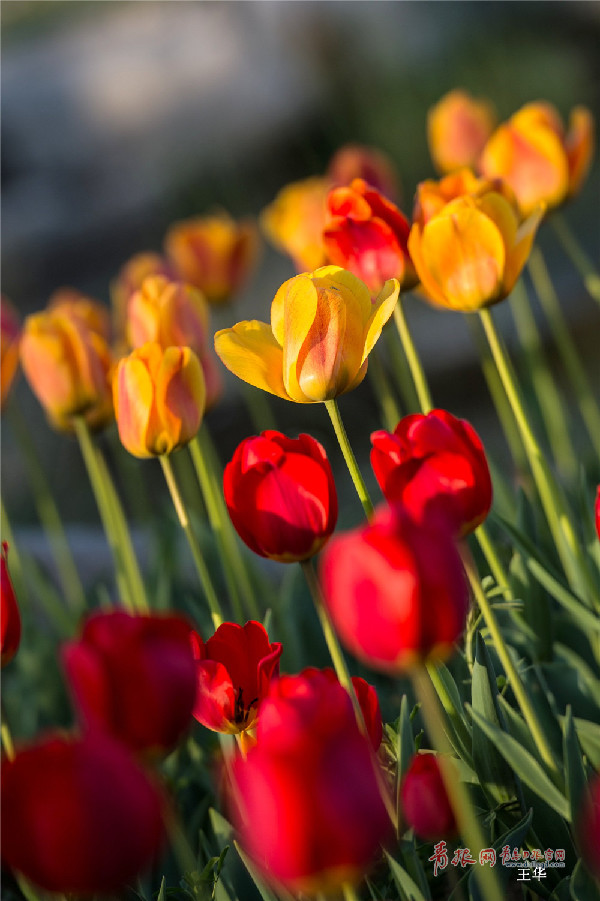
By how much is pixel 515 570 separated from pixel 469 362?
2.73 meters

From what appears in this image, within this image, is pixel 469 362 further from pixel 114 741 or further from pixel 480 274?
pixel 114 741

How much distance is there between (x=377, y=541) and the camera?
1.36 ft

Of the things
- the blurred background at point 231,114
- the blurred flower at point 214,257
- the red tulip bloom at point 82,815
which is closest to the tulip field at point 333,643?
the red tulip bloom at point 82,815

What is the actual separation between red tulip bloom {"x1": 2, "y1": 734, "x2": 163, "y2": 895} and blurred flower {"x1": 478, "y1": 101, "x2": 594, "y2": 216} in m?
0.98

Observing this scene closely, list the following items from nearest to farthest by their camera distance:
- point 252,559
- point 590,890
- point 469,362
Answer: point 590,890
point 252,559
point 469,362

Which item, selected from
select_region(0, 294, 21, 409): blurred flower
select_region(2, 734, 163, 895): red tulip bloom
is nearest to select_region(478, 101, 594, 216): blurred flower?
select_region(0, 294, 21, 409): blurred flower

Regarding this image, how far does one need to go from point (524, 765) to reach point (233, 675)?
0.20m

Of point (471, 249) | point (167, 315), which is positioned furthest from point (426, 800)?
point (167, 315)

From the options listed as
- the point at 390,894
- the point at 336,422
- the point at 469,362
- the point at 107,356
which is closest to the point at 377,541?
the point at 336,422

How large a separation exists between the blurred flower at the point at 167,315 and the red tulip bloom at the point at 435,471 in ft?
1.51

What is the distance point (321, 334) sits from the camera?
0.68 metres

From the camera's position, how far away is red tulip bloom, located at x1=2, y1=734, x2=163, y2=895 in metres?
0.37

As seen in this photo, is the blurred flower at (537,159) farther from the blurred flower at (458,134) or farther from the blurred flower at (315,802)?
the blurred flower at (315,802)

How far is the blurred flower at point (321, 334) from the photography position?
0.67 metres
